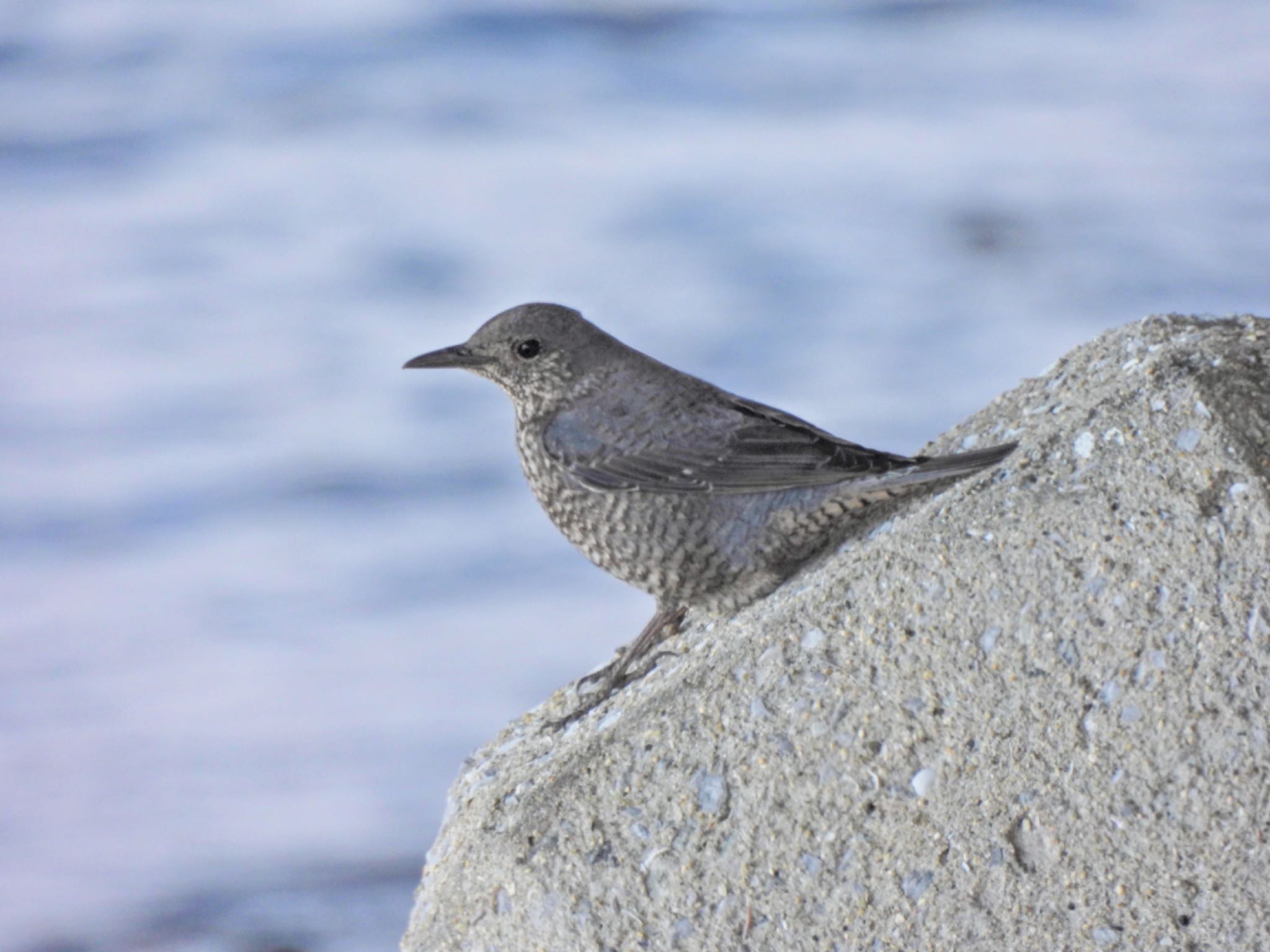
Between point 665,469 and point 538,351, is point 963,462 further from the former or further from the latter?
point 538,351

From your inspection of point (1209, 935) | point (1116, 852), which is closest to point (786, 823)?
point (1116, 852)

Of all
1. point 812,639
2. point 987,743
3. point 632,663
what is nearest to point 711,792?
point 812,639

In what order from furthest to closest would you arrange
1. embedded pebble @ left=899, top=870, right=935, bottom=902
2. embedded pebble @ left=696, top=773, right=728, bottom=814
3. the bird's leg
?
the bird's leg → embedded pebble @ left=696, top=773, right=728, bottom=814 → embedded pebble @ left=899, top=870, right=935, bottom=902

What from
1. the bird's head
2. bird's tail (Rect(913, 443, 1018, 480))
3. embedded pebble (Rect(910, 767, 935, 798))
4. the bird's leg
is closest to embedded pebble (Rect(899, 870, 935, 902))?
embedded pebble (Rect(910, 767, 935, 798))

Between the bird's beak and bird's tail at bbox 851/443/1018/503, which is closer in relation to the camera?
bird's tail at bbox 851/443/1018/503

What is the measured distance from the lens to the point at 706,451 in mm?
4035

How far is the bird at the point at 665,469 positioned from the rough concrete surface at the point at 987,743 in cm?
22

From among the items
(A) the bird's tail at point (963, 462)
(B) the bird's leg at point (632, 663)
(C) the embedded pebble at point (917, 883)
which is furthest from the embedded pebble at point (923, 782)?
(B) the bird's leg at point (632, 663)

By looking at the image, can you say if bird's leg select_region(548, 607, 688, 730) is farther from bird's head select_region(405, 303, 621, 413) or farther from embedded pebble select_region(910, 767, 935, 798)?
embedded pebble select_region(910, 767, 935, 798)

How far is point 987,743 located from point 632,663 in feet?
4.30

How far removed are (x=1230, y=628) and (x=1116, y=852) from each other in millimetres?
536

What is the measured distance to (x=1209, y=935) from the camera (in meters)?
3.14

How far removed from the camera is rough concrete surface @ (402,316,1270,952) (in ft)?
10.3

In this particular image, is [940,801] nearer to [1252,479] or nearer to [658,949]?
[658,949]
